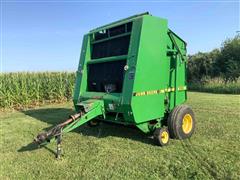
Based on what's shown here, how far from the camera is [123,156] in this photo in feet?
16.3

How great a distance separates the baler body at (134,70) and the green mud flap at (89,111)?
128mm

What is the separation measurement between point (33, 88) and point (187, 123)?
30.1 feet

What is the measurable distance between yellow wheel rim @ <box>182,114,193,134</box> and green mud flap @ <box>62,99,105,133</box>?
73.9 inches

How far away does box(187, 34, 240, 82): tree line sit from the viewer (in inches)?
860

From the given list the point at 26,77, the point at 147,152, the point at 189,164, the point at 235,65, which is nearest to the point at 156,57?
the point at 147,152

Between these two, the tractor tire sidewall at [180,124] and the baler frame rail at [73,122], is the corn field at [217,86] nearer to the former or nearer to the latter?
the tractor tire sidewall at [180,124]

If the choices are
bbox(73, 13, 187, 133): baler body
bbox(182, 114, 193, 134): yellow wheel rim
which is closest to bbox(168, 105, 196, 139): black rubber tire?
bbox(182, 114, 193, 134): yellow wheel rim

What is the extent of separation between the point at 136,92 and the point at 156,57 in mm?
945

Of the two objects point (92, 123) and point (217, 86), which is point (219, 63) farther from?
point (92, 123)

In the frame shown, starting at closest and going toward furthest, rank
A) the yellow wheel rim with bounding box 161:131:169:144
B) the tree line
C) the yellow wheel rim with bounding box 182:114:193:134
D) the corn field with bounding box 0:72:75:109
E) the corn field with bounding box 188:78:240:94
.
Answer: the yellow wheel rim with bounding box 161:131:169:144 → the yellow wheel rim with bounding box 182:114:193:134 → the corn field with bounding box 0:72:75:109 → the corn field with bounding box 188:78:240:94 → the tree line

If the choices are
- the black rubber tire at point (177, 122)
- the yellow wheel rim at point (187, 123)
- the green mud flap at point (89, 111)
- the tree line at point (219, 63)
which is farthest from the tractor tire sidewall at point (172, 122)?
the tree line at point (219, 63)

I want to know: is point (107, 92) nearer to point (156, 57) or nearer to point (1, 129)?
point (156, 57)

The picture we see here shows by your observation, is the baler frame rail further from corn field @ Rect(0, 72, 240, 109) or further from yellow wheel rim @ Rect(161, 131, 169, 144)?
corn field @ Rect(0, 72, 240, 109)

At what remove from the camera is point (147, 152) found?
16.8 ft
